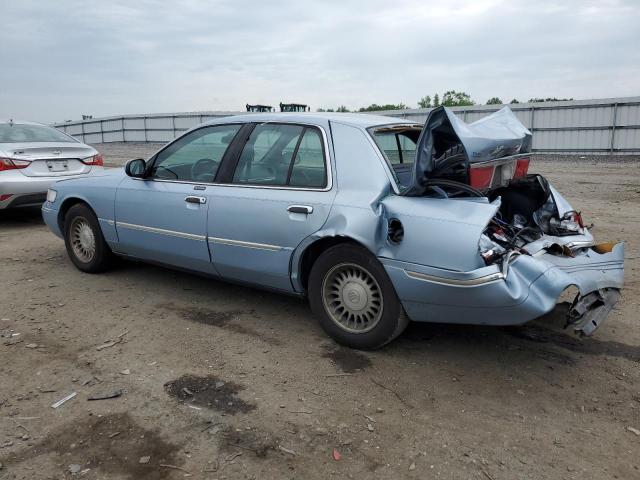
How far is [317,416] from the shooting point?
3.09 m

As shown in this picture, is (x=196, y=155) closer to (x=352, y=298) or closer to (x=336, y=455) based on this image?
(x=352, y=298)

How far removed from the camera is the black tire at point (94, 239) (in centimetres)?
554

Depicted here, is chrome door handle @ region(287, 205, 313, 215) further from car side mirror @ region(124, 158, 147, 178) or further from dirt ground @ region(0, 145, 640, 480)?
car side mirror @ region(124, 158, 147, 178)

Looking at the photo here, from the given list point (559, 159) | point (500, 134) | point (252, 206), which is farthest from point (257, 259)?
point (559, 159)

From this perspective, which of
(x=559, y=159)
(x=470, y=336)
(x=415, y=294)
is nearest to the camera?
(x=415, y=294)

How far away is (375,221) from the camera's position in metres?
3.59

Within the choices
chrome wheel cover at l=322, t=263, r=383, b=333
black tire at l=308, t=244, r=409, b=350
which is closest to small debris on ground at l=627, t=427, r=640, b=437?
black tire at l=308, t=244, r=409, b=350

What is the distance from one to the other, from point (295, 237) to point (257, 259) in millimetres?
429

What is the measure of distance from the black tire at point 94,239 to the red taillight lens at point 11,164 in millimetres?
2629

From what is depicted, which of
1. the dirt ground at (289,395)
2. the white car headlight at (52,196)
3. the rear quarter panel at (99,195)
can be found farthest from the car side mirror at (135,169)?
the white car headlight at (52,196)

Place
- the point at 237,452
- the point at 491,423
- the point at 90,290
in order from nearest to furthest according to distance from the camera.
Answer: the point at 237,452 → the point at 491,423 → the point at 90,290

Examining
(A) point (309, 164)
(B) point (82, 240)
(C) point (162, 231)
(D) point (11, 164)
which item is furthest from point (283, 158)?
(D) point (11, 164)

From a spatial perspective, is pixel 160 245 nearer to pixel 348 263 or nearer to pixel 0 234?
pixel 348 263

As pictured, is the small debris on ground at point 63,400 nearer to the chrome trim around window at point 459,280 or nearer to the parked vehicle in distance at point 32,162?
the chrome trim around window at point 459,280
